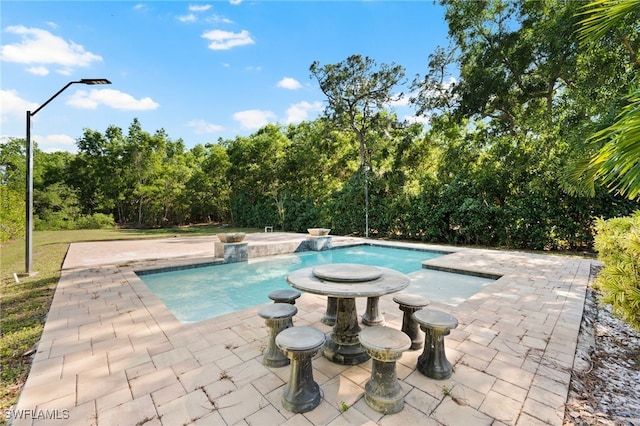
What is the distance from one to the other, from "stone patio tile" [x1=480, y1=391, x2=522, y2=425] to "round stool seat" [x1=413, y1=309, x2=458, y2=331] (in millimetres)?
525

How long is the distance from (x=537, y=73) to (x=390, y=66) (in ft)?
23.2

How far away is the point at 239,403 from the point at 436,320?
168cm

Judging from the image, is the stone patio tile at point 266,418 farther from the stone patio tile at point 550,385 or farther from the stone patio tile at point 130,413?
the stone patio tile at point 550,385

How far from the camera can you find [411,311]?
287cm

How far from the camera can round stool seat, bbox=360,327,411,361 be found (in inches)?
71.3

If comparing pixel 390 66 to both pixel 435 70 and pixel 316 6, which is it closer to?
pixel 435 70

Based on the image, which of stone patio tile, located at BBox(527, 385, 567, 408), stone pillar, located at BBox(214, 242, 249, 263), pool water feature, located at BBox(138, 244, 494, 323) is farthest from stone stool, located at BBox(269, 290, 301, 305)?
stone pillar, located at BBox(214, 242, 249, 263)

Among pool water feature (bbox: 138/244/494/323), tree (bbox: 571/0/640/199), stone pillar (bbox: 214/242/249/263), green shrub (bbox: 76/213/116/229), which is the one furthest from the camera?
green shrub (bbox: 76/213/116/229)

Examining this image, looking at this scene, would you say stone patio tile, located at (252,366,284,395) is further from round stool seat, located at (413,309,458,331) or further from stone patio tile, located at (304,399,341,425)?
round stool seat, located at (413,309,458,331)

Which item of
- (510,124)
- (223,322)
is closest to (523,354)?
(223,322)

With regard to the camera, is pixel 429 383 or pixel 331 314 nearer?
pixel 429 383

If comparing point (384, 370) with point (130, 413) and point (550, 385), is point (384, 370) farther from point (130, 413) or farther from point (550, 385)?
point (130, 413)

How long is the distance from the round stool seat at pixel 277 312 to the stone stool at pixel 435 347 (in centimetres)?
115

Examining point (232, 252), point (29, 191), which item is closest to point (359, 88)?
point (232, 252)
